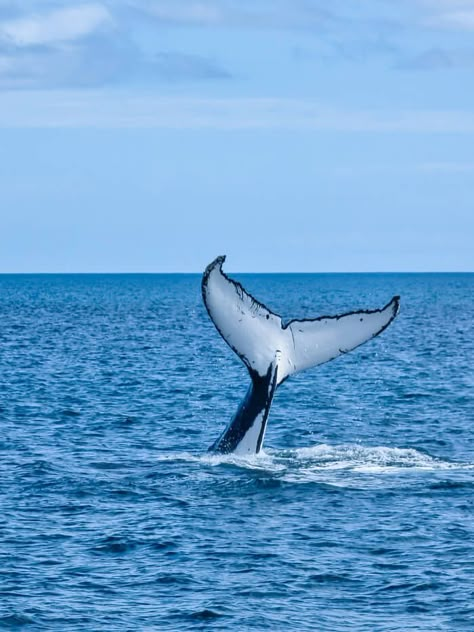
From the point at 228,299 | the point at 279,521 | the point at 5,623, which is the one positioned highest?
the point at 228,299

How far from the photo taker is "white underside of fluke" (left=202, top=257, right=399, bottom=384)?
63.0 ft

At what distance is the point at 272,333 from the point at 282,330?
0.52 feet

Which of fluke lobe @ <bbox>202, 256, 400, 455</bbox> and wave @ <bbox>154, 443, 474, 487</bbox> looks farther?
wave @ <bbox>154, 443, 474, 487</bbox>

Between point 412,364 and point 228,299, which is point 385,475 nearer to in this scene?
point 228,299

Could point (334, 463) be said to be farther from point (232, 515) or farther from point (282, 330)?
point (282, 330)

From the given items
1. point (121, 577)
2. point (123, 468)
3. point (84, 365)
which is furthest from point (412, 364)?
point (121, 577)

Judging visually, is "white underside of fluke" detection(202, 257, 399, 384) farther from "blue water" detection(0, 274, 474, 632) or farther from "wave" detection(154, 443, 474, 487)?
"wave" detection(154, 443, 474, 487)

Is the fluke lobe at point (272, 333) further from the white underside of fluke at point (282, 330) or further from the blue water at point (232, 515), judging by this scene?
the blue water at point (232, 515)

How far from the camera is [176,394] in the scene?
4028cm

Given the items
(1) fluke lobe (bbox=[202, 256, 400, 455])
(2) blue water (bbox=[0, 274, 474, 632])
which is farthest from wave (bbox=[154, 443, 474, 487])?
(1) fluke lobe (bbox=[202, 256, 400, 455])

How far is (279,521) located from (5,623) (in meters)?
5.53

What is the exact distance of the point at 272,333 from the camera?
2017 centimetres

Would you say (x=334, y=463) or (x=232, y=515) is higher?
(x=334, y=463)

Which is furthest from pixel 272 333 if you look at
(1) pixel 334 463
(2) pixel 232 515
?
(1) pixel 334 463
